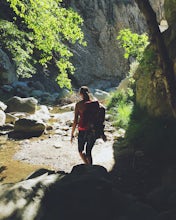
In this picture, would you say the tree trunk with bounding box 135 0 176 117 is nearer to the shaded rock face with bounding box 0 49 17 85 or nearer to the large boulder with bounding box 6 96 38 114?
the large boulder with bounding box 6 96 38 114

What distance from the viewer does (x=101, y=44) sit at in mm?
33938

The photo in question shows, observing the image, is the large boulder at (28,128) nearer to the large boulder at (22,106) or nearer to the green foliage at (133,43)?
the large boulder at (22,106)

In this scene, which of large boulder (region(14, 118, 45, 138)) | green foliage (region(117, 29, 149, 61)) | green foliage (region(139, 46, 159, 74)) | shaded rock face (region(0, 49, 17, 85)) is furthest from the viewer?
shaded rock face (region(0, 49, 17, 85))

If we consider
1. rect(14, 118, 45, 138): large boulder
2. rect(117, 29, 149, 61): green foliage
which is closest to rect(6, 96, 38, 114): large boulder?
rect(14, 118, 45, 138): large boulder

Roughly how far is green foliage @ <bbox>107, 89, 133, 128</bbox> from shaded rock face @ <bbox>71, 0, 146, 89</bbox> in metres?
16.8

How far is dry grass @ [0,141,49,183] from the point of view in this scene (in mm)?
7176

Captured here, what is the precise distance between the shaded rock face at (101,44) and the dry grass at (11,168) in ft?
76.3

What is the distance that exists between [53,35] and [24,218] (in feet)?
14.9

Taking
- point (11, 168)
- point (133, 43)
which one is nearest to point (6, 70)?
point (11, 168)

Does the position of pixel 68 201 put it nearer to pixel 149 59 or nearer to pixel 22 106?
pixel 149 59

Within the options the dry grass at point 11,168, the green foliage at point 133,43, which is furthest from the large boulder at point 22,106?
the green foliage at point 133,43

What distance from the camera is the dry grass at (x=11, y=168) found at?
7176mm

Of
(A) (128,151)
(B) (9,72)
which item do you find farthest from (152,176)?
(B) (9,72)

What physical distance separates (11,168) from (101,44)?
91.1 feet
